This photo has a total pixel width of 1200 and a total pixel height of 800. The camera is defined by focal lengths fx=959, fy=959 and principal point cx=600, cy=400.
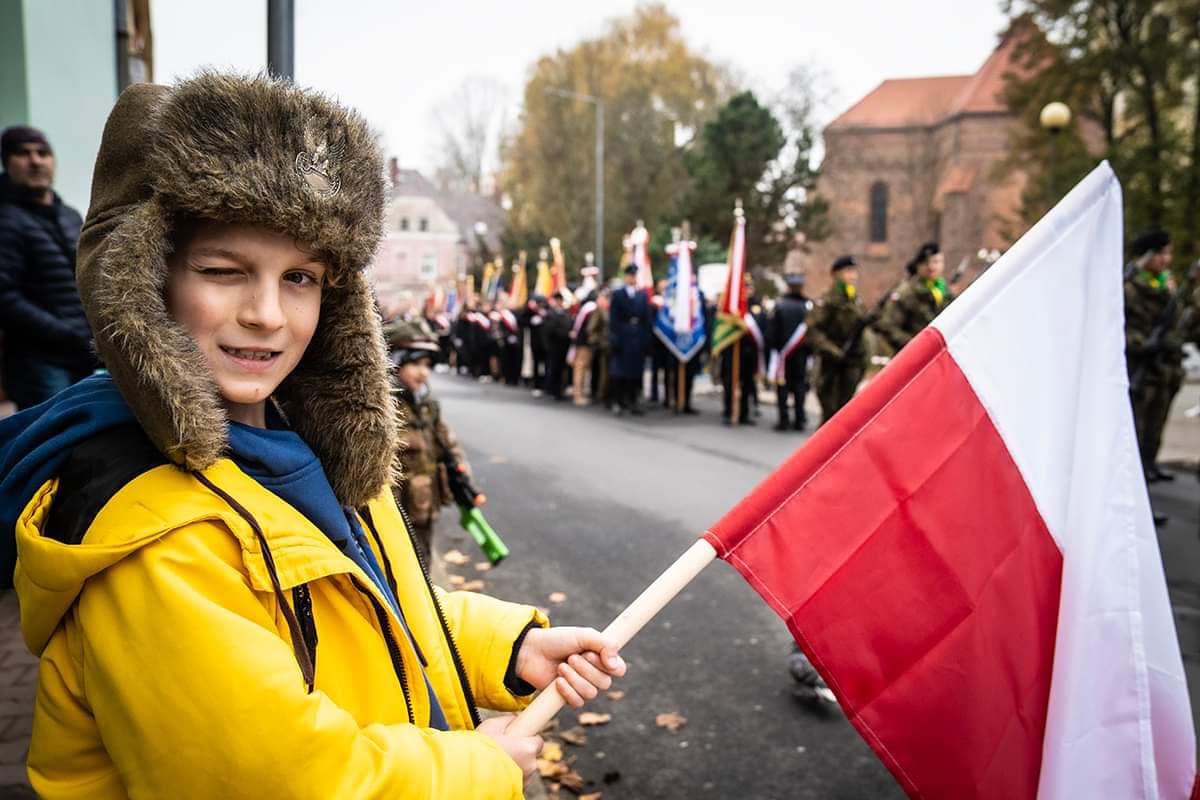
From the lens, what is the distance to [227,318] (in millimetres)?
1382

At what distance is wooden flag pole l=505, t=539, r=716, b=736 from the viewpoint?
1.51m

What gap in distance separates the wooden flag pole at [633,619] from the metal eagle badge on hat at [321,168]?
0.78 metres

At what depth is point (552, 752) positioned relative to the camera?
3906mm

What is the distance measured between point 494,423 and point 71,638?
524 inches

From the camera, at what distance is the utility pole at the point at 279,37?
3.15 meters

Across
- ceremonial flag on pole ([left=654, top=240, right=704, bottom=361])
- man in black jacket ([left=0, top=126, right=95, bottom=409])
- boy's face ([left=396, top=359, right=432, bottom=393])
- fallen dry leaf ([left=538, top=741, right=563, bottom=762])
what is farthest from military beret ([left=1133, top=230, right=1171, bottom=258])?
man in black jacket ([left=0, top=126, right=95, bottom=409])

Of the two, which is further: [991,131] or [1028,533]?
[991,131]

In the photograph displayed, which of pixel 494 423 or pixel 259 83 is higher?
pixel 259 83

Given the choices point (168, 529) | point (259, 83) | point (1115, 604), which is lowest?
point (1115, 604)

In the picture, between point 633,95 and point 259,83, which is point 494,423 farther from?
point 633,95

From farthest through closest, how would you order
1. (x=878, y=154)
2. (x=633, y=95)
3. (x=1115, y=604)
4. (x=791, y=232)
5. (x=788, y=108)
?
1. (x=878, y=154)
2. (x=633, y=95)
3. (x=788, y=108)
4. (x=791, y=232)
5. (x=1115, y=604)

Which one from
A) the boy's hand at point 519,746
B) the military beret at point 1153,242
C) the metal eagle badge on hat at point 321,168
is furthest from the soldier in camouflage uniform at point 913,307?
the metal eagle badge on hat at point 321,168

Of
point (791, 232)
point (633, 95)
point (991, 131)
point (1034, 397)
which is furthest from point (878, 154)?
point (1034, 397)

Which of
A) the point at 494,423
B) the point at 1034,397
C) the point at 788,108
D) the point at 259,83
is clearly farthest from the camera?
the point at 788,108
